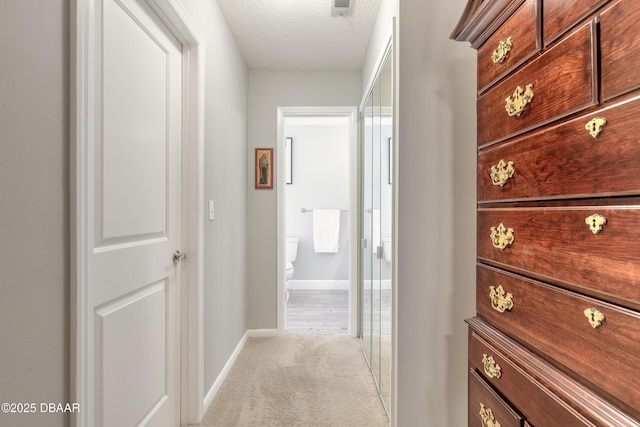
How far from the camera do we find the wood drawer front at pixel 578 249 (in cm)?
53

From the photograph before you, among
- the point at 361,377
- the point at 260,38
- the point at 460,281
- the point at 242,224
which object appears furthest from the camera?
the point at 242,224

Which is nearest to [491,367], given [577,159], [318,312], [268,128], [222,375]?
[577,159]

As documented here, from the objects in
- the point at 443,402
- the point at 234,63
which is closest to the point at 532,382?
the point at 443,402

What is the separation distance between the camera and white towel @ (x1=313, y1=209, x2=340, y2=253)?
15.4 ft

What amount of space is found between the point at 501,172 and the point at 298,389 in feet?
6.16

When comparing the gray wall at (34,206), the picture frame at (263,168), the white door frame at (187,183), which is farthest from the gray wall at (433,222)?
the picture frame at (263,168)

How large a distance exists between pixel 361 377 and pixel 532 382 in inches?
69.1

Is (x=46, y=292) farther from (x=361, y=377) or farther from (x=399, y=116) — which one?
(x=361, y=377)

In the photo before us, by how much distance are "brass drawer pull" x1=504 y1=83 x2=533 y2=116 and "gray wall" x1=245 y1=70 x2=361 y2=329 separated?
2403 mm

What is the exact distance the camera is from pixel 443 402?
4.52 ft

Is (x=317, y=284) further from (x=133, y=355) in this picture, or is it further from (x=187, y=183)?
(x=133, y=355)

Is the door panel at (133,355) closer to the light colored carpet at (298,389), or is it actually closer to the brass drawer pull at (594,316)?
the light colored carpet at (298,389)

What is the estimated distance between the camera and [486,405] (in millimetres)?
891

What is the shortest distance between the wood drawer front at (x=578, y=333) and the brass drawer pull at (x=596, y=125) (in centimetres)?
30
